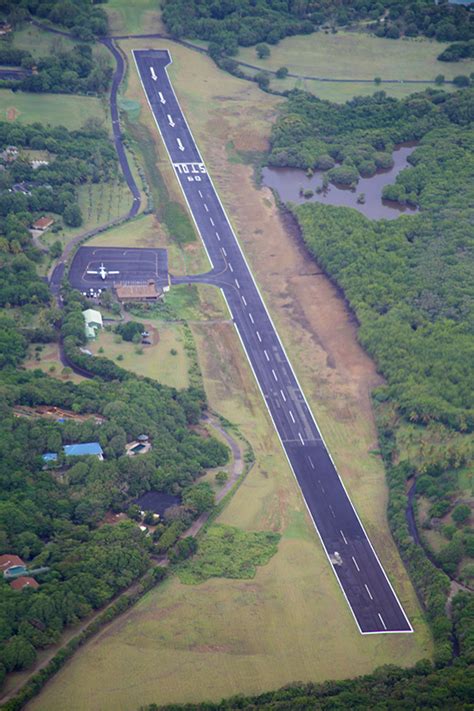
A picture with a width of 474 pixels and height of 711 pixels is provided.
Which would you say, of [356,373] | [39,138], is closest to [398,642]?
[356,373]

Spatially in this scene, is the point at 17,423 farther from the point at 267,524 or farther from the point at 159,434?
the point at 267,524

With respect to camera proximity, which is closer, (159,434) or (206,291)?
(159,434)

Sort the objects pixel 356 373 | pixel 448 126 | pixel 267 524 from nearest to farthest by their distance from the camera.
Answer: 1. pixel 267 524
2. pixel 356 373
3. pixel 448 126

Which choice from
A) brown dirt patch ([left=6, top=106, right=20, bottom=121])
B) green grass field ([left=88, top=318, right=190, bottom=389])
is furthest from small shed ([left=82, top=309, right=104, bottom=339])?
brown dirt patch ([left=6, top=106, right=20, bottom=121])

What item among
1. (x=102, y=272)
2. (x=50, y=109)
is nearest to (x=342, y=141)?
(x=50, y=109)

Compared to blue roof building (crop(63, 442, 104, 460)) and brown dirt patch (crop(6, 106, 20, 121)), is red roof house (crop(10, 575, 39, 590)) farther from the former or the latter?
brown dirt patch (crop(6, 106, 20, 121))

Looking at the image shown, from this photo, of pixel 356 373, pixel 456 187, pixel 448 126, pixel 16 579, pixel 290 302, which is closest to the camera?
pixel 16 579
